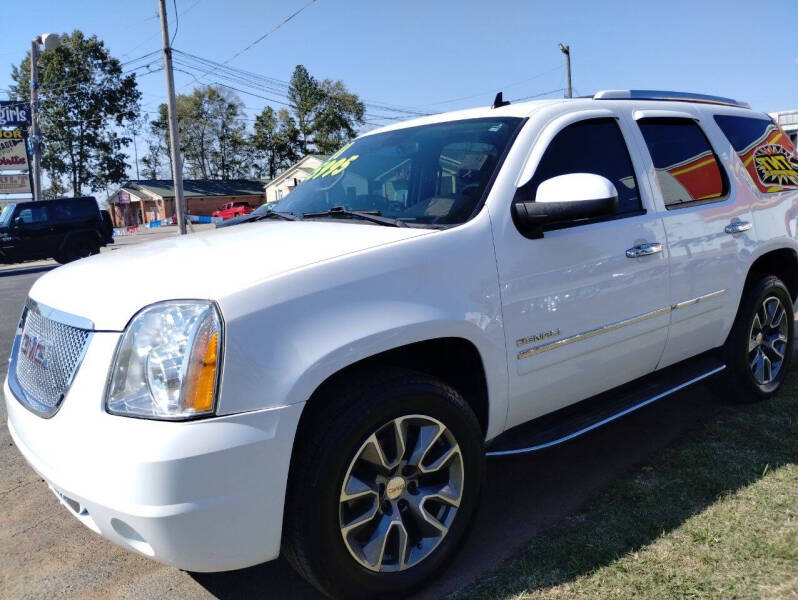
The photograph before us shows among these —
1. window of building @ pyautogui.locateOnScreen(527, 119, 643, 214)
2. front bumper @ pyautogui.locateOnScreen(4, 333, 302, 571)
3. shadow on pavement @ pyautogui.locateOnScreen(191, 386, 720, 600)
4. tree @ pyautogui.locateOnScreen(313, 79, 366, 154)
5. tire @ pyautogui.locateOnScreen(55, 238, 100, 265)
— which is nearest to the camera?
front bumper @ pyautogui.locateOnScreen(4, 333, 302, 571)

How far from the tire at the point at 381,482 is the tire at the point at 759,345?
228cm

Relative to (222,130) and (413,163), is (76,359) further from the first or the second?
(222,130)

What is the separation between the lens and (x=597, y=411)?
312 cm

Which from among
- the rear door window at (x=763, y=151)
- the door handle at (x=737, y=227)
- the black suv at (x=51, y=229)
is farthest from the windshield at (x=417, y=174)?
the black suv at (x=51, y=229)

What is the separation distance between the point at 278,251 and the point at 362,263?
35 centimetres

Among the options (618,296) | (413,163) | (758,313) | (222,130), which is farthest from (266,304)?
(222,130)

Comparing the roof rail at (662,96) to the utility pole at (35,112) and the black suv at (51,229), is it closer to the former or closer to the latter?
the black suv at (51,229)

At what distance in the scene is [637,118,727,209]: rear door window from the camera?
3.48m

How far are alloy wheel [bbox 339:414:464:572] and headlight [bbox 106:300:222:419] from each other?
1.91 ft

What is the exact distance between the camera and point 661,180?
343 cm

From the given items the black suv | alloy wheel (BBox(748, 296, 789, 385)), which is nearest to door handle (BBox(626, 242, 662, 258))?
alloy wheel (BBox(748, 296, 789, 385))

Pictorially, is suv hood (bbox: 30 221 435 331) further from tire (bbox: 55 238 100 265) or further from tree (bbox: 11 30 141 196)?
tree (bbox: 11 30 141 196)

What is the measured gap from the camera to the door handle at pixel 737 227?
371 centimetres

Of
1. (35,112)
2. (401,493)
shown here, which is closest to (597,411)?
(401,493)
